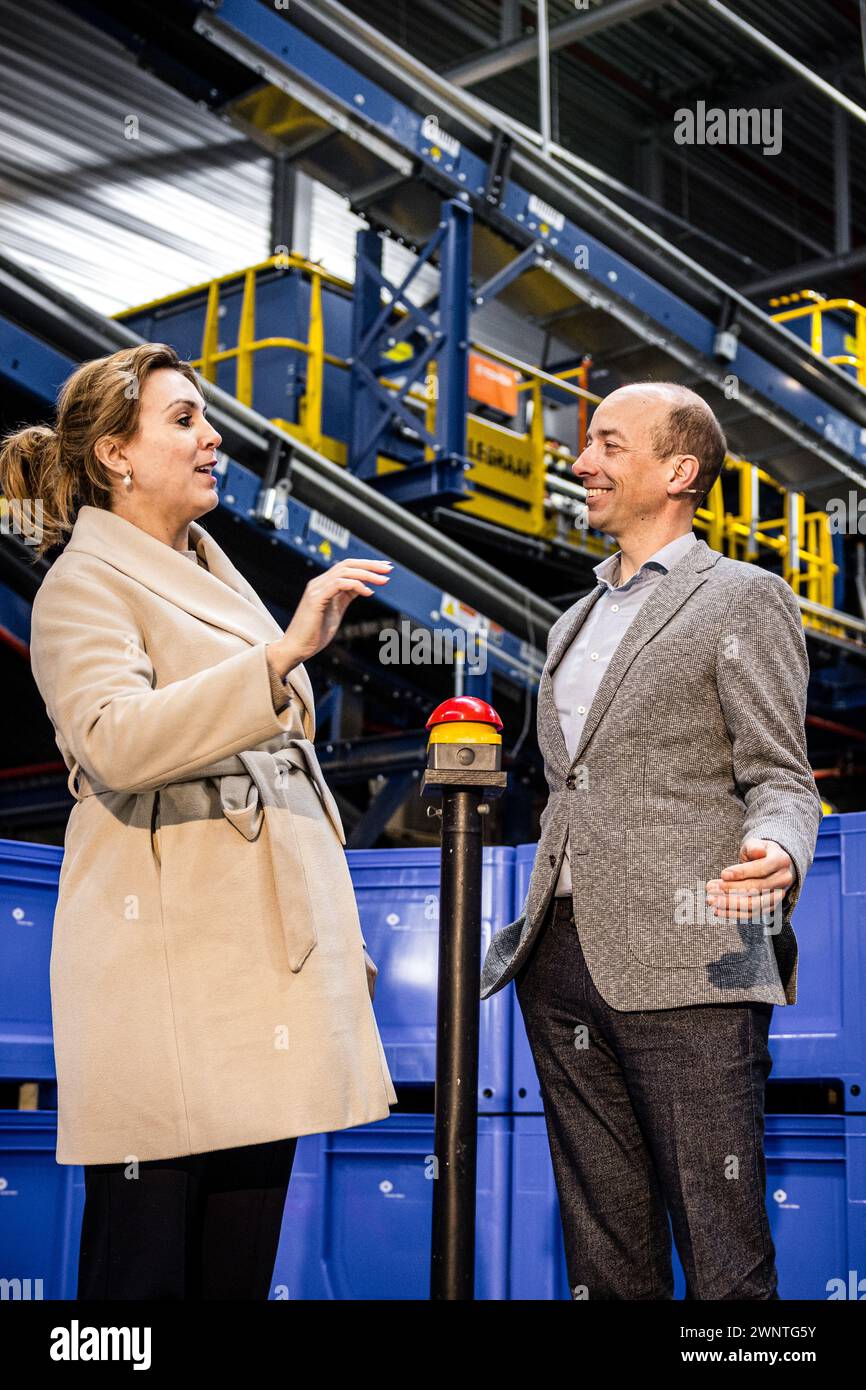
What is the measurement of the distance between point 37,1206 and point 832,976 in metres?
1.85

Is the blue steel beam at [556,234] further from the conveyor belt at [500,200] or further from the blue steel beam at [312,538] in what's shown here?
the blue steel beam at [312,538]

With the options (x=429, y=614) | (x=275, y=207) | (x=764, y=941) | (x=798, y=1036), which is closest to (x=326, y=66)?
(x=429, y=614)

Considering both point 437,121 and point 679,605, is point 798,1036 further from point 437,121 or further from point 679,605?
point 437,121

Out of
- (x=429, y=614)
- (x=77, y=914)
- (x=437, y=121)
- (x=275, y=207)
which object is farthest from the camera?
(x=275, y=207)

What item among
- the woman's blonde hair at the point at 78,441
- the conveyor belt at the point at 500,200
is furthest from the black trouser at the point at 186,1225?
the conveyor belt at the point at 500,200

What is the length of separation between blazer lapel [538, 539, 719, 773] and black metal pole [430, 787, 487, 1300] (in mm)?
159

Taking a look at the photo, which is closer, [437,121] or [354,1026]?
[354,1026]

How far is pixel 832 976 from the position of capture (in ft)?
10.0

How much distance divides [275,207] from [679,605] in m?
12.3

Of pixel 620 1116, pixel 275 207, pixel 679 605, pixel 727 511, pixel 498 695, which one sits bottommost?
pixel 620 1116

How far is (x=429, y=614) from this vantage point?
20.9ft

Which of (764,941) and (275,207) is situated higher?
(275,207)

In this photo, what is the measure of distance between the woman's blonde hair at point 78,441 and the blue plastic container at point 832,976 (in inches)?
68.7

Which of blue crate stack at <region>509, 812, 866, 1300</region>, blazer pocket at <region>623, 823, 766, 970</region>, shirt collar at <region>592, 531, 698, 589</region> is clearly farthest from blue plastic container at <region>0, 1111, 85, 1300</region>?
shirt collar at <region>592, 531, 698, 589</region>
